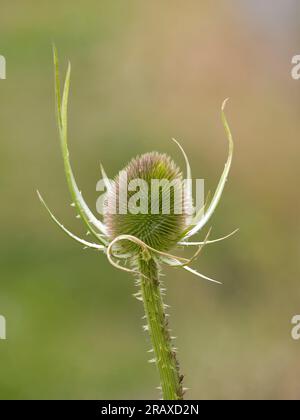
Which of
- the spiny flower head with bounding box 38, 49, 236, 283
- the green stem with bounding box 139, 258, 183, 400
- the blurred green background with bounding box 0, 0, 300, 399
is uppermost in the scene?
the blurred green background with bounding box 0, 0, 300, 399

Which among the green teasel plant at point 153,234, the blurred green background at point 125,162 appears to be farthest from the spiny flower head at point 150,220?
the blurred green background at point 125,162

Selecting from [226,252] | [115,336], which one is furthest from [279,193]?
[115,336]

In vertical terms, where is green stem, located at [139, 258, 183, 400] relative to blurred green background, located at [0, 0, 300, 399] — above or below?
below

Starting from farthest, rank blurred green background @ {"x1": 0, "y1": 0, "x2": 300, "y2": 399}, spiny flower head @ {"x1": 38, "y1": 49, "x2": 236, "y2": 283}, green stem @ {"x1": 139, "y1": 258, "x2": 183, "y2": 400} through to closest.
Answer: blurred green background @ {"x1": 0, "y1": 0, "x2": 300, "y2": 399} < spiny flower head @ {"x1": 38, "y1": 49, "x2": 236, "y2": 283} < green stem @ {"x1": 139, "y1": 258, "x2": 183, "y2": 400}

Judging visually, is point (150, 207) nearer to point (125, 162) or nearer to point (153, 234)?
point (153, 234)

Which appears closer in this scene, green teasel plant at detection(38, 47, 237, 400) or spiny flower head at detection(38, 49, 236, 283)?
green teasel plant at detection(38, 47, 237, 400)

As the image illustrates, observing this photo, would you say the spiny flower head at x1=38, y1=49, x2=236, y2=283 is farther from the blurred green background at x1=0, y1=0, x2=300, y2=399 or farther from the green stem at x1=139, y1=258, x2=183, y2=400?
the blurred green background at x1=0, y1=0, x2=300, y2=399

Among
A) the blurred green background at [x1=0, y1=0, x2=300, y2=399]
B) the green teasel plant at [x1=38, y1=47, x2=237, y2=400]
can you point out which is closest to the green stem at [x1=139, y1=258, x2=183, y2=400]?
the green teasel plant at [x1=38, y1=47, x2=237, y2=400]
